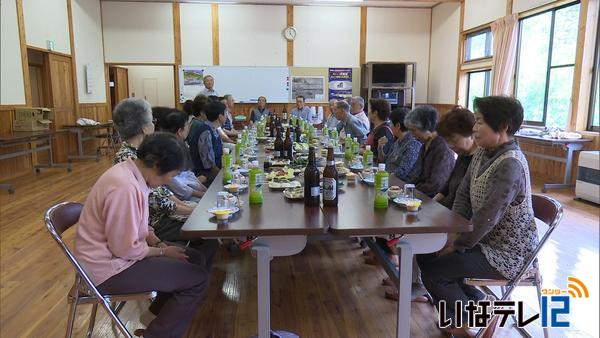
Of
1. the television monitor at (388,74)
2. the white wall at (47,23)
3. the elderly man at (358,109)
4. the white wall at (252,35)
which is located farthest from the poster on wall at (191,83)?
the elderly man at (358,109)

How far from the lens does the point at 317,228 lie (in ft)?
5.43

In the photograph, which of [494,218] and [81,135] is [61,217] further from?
[81,135]

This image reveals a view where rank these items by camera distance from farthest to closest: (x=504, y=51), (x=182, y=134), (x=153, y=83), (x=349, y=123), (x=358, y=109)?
1. (x=153, y=83)
2. (x=504, y=51)
3. (x=358, y=109)
4. (x=349, y=123)
5. (x=182, y=134)

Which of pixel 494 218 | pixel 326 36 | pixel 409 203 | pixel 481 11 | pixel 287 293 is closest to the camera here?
pixel 494 218

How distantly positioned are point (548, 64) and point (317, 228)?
6338mm

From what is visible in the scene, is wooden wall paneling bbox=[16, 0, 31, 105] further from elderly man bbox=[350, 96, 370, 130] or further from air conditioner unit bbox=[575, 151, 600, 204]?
air conditioner unit bbox=[575, 151, 600, 204]

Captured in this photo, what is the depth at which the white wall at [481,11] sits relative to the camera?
7.50 metres

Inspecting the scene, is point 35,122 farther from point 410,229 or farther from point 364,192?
point 410,229

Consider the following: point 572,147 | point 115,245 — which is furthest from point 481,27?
point 115,245

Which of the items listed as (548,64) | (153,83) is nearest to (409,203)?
(548,64)

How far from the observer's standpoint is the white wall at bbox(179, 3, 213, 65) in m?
9.57

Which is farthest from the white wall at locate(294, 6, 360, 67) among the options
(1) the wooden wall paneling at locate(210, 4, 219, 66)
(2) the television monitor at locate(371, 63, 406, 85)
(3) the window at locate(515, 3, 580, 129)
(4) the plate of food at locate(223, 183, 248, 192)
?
(4) the plate of food at locate(223, 183, 248, 192)

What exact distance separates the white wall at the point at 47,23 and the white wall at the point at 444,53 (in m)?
7.92

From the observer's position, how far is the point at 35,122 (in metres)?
6.68
